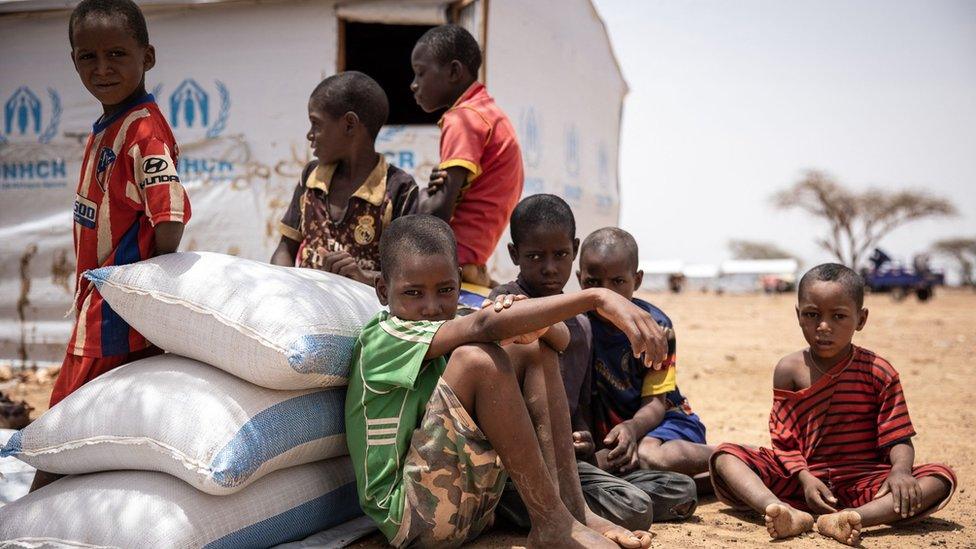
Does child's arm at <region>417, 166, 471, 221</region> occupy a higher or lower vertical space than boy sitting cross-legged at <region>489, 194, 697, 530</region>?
higher

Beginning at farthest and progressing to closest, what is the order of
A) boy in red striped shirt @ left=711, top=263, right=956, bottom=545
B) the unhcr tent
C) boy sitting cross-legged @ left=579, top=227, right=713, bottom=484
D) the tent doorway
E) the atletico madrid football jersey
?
1. the tent doorway
2. the unhcr tent
3. boy sitting cross-legged @ left=579, top=227, right=713, bottom=484
4. boy in red striped shirt @ left=711, top=263, right=956, bottom=545
5. the atletico madrid football jersey

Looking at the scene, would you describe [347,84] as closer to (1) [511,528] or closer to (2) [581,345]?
(2) [581,345]

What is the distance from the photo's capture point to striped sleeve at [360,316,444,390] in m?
2.20

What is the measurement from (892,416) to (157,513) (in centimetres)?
224

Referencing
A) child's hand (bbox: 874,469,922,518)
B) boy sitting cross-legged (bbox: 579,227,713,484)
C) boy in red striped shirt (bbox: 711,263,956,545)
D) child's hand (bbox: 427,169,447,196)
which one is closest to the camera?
child's hand (bbox: 874,469,922,518)

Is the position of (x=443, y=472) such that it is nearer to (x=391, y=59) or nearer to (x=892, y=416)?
(x=892, y=416)

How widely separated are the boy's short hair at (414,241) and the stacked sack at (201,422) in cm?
24

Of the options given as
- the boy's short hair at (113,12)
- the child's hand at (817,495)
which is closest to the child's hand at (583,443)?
the child's hand at (817,495)

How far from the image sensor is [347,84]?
124 inches

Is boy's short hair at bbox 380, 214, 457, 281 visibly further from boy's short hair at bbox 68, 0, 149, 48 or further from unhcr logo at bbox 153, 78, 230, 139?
unhcr logo at bbox 153, 78, 230, 139

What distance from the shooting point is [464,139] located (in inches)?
124

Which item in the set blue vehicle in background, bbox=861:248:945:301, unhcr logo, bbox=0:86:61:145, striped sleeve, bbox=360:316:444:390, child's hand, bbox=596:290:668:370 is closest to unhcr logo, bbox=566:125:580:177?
unhcr logo, bbox=0:86:61:145

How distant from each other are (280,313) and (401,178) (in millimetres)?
1092

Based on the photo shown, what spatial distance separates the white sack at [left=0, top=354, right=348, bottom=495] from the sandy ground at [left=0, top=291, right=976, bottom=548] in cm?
44
